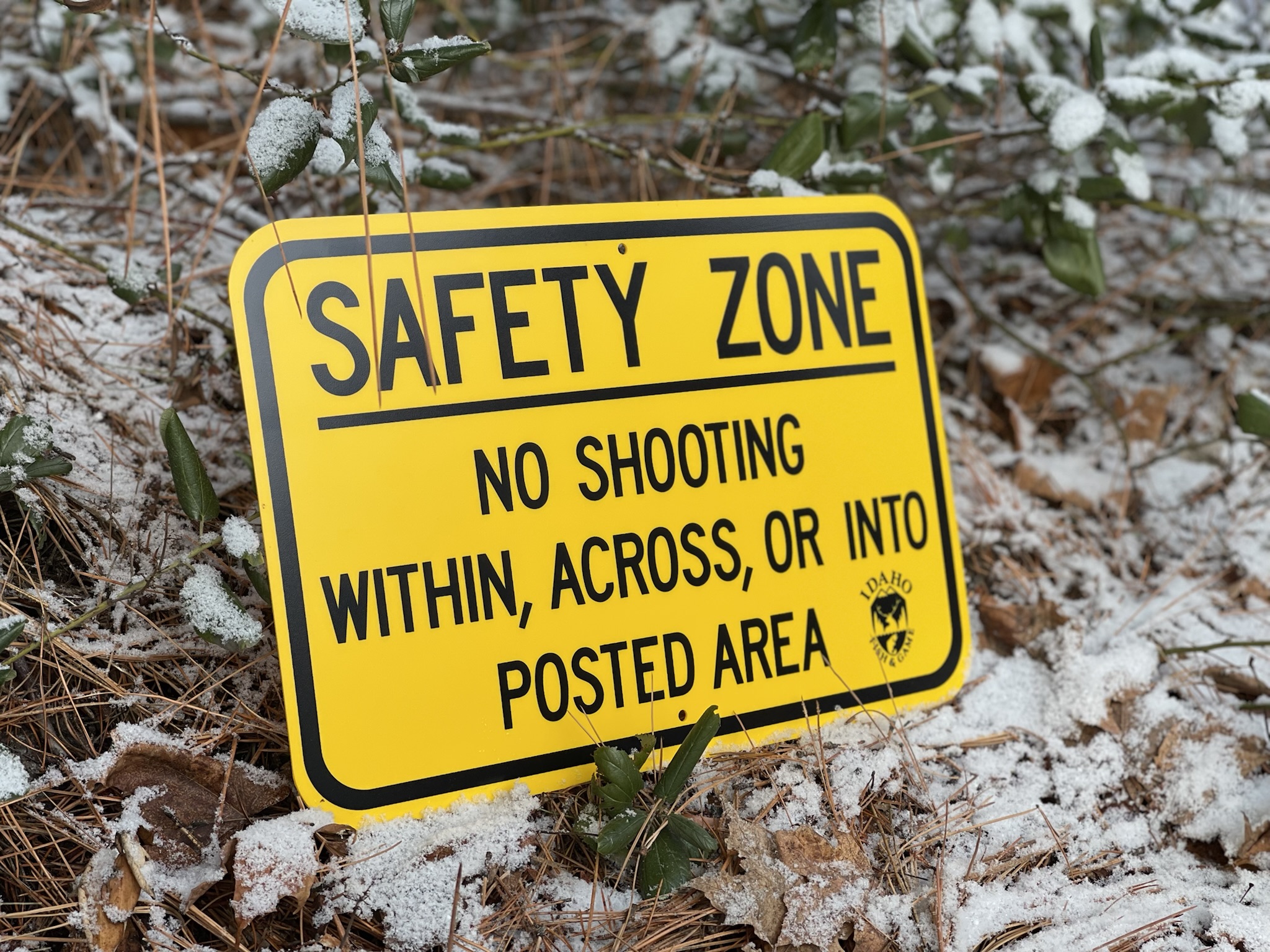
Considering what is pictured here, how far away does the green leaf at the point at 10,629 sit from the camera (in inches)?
33.8

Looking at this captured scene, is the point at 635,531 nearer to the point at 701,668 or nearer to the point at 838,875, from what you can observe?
the point at 701,668

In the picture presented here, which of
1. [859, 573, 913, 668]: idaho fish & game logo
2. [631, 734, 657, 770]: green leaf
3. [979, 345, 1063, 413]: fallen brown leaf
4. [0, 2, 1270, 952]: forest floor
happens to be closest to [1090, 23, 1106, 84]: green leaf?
[979, 345, 1063, 413]: fallen brown leaf

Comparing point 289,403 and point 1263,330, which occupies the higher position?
point 289,403

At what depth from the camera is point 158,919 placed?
0.85 m

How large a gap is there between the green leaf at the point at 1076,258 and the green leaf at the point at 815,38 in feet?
1.70

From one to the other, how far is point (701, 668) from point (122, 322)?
3.46ft

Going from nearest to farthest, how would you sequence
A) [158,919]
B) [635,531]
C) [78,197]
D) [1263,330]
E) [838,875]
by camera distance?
[158,919]
[838,875]
[635,531]
[78,197]
[1263,330]

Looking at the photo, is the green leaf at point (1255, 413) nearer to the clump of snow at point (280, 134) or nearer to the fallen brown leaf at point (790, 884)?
the fallen brown leaf at point (790, 884)

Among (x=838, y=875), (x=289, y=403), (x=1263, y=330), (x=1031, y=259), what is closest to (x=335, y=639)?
(x=289, y=403)

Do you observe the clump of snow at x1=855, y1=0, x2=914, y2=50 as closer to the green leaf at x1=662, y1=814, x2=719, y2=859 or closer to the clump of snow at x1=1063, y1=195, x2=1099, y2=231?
the clump of snow at x1=1063, y1=195, x2=1099, y2=231

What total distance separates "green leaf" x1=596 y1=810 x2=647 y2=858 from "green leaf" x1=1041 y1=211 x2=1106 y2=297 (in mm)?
1195

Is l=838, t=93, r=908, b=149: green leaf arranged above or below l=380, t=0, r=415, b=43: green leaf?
below

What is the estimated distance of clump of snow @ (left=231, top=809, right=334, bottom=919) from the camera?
85 cm

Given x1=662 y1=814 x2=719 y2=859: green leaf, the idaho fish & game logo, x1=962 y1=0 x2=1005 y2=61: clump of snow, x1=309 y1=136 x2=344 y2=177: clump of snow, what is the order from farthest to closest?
x1=962 y1=0 x2=1005 y2=61: clump of snow, the idaho fish & game logo, x1=309 y1=136 x2=344 y2=177: clump of snow, x1=662 y1=814 x2=719 y2=859: green leaf
